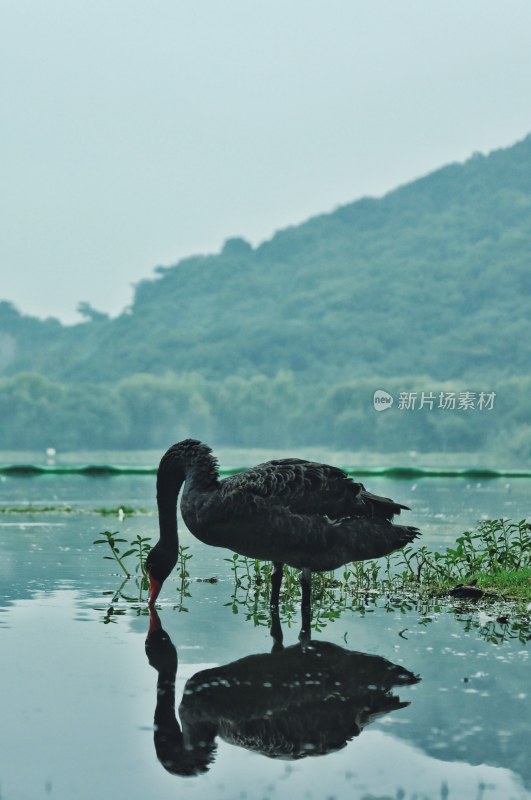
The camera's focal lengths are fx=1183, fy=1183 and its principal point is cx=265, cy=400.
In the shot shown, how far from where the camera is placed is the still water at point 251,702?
19.4ft

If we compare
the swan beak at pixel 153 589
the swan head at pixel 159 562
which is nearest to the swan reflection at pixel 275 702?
the swan head at pixel 159 562

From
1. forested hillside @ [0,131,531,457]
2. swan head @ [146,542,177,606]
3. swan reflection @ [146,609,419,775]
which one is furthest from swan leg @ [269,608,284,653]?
forested hillside @ [0,131,531,457]

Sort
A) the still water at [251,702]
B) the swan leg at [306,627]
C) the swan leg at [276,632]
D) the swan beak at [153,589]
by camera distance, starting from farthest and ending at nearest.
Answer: the swan beak at [153,589]
the swan leg at [306,627]
the swan leg at [276,632]
the still water at [251,702]

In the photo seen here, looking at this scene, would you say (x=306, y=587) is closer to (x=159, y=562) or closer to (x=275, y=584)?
(x=275, y=584)

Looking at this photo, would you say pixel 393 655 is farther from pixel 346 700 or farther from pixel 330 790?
pixel 330 790

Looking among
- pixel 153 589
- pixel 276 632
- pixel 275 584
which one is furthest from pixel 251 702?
pixel 275 584

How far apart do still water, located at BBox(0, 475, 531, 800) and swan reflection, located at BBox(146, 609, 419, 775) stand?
0.02 metres

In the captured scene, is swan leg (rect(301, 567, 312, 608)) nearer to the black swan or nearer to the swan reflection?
the black swan

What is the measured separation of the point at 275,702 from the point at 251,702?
6.0 inches

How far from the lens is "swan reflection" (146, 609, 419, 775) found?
21.3 feet

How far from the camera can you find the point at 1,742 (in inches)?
256

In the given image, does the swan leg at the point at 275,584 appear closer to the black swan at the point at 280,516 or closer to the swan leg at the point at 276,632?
the swan leg at the point at 276,632

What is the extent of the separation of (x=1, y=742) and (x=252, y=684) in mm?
1938

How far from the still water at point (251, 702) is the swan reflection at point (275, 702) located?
2 cm
